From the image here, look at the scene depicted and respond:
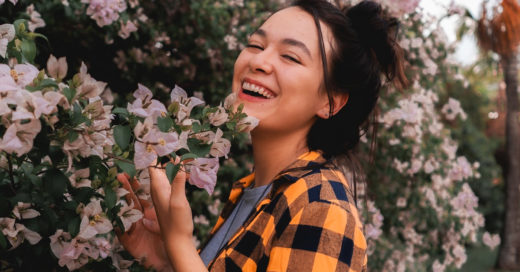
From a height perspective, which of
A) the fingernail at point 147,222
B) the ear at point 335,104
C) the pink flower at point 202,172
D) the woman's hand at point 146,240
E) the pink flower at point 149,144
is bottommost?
Answer: the woman's hand at point 146,240

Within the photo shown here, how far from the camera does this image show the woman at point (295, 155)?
4.03ft

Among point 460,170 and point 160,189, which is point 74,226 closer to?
point 160,189

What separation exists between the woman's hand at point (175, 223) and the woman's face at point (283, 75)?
0.36 metres

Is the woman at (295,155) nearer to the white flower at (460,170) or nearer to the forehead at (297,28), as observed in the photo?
the forehead at (297,28)

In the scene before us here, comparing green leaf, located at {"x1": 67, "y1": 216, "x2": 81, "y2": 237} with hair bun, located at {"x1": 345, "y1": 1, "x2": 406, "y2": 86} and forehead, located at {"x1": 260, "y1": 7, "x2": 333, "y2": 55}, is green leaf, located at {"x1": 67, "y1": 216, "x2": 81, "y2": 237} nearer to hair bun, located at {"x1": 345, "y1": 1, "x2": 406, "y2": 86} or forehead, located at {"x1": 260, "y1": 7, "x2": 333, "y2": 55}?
forehead, located at {"x1": 260, "y1": 7, "x2": 333, "y2": 55}

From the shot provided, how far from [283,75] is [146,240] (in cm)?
66

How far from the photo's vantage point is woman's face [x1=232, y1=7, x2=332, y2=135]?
150 centimetres

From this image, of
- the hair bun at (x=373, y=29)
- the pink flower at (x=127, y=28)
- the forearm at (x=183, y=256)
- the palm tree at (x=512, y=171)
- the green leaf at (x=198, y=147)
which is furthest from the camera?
the palm tree at (x=512, y=171)

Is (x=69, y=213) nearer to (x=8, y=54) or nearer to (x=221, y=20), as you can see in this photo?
(x=8, y=54)

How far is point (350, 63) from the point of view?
66.5 inches

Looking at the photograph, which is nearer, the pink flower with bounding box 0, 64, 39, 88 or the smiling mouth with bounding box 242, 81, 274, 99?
the pink flower with bounding box 0, 64, 39, 88

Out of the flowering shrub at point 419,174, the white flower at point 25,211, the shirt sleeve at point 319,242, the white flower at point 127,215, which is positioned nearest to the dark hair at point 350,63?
the shirt sleeve at point 319,242

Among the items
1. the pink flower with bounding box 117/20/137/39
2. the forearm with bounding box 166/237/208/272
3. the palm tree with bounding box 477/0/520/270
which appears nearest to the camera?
the forearm with bounding box 166/237/208/272

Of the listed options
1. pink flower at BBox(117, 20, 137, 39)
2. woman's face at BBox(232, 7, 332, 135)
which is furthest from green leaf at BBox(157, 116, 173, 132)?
pink flower at BBox(117, 20, 137, 39)
